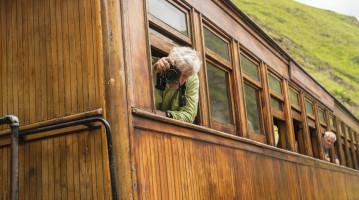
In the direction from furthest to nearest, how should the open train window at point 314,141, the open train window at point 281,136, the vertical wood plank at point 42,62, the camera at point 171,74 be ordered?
the open train window at point 314,141, the open train window at point 281,136, the camera at point 171,74, the vertical wood plank at point 42,62

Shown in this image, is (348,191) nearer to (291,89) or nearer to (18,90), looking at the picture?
(291,89)

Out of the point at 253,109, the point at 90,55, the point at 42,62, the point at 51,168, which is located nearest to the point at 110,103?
the point at 90,55

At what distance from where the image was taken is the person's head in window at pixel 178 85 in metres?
3.15

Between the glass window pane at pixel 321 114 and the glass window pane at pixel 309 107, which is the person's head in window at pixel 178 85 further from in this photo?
the glass window pane at pixel 321 114

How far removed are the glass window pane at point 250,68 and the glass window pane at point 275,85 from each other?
19.3 inches

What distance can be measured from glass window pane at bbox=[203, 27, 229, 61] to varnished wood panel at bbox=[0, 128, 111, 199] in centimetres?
190

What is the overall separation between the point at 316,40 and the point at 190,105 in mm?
55958

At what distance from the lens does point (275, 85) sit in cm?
625

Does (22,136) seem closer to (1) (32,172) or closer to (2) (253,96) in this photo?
(1) (32,172)

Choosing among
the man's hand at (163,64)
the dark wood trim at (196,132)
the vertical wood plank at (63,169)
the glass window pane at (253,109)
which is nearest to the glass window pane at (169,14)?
the man's hand at (163,64)

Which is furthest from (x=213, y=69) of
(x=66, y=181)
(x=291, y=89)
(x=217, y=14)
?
(x=291, y=89)

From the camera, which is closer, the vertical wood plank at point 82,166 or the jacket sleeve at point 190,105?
the vertical wood plank at point 82,166

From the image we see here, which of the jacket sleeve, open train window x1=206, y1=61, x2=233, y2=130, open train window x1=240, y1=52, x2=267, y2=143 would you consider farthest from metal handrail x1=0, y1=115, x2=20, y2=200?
open train window x1=240, y1=52, x2=267, y2=143

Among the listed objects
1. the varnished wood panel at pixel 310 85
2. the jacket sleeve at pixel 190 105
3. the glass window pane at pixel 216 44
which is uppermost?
the varnished wood panel at pixel 310 85
